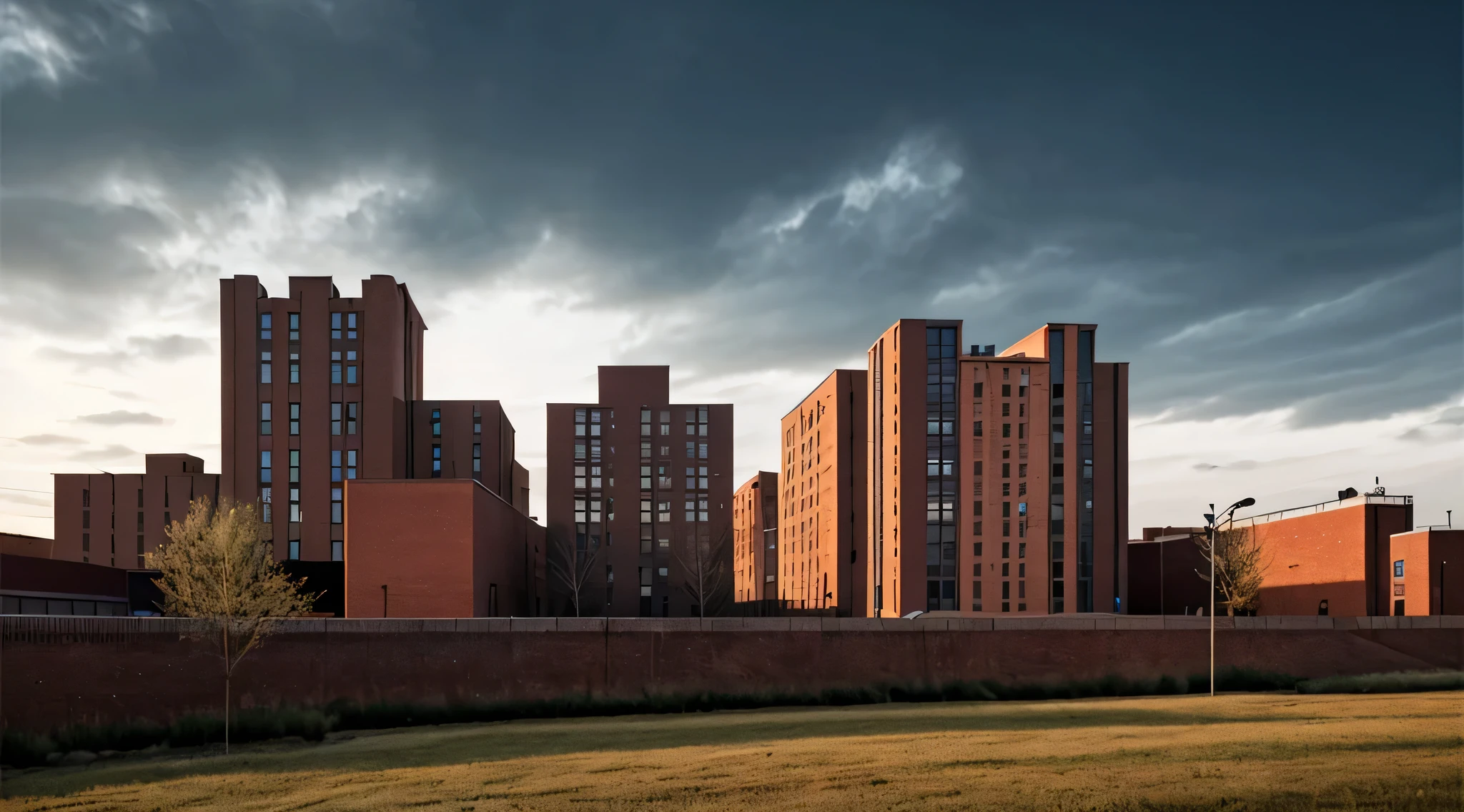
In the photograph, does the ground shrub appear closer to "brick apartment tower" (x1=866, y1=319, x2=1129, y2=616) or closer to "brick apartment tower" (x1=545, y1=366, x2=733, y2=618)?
"brick apartment tower" (x1=866, y1=319, x2=1129, y2=616)

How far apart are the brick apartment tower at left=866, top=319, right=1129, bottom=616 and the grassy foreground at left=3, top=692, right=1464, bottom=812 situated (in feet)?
141

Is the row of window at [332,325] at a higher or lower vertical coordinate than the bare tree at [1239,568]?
higher

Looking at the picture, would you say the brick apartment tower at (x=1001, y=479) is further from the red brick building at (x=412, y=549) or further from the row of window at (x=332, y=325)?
the row of window at (x=332, y=325)

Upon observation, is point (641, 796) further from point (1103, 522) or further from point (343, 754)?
point (1103, 522)

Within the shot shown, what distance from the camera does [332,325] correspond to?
78.4m

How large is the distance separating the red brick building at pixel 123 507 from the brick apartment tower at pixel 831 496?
5392 centimetres

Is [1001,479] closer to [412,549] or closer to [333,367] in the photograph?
[412,549]

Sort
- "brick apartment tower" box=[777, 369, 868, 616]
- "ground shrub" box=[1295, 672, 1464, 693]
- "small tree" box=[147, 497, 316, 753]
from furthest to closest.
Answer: "brick apartment tower" box=[777, 369, 868, 616] < "ground shrub" box=[1295, 672, 1464, 693] < "small tree" box=[147, 497, 316, 753]

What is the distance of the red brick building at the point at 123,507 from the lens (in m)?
89.2

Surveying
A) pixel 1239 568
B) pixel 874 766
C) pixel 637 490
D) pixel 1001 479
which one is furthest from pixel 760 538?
pixel 874 766

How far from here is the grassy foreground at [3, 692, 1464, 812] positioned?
15.2 m

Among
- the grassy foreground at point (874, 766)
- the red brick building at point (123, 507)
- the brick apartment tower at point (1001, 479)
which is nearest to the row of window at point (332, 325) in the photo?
the red brick building at point (123, 507)

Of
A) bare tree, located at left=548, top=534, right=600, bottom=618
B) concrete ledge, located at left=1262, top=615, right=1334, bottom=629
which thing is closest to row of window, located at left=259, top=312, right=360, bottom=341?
bare tree, located at left=548, top=534, right=600, bottom=618

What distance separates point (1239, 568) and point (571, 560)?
52.4m
